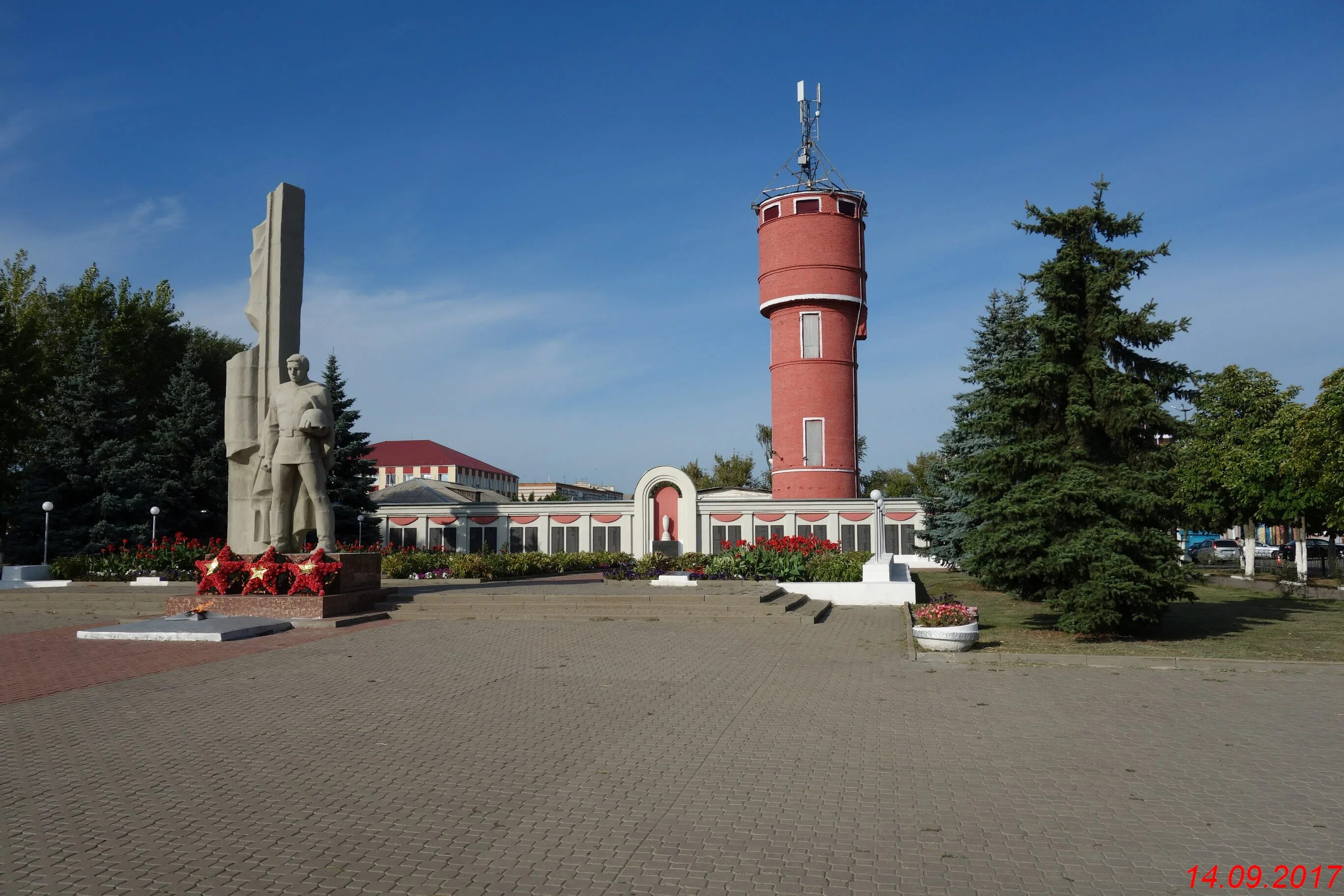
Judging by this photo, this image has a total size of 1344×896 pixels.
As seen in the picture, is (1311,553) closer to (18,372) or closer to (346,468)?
(346,468)

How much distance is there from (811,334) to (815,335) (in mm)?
172

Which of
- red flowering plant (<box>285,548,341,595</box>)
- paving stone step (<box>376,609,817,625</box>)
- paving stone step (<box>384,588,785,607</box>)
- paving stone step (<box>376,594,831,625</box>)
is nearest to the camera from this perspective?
red flowering plant (<box>285,548,341,595</box>)

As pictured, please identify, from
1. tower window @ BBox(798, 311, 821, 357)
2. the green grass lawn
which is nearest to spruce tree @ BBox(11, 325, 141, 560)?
tower window @ BBox(798, 311, 821, 357)

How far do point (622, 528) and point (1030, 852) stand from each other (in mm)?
33395

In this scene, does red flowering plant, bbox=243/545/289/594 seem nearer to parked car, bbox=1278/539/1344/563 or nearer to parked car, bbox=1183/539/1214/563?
parked car, bbox=1278/539/1344/563

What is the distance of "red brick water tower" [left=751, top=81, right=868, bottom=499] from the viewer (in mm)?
38875

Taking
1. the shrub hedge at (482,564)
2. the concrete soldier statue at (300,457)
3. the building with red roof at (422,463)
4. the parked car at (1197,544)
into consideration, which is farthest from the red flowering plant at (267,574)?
the building with red roof at (422,463)

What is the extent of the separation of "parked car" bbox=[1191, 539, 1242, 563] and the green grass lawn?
25.9m

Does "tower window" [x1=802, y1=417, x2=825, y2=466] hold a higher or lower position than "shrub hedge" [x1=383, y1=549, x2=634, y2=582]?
higher

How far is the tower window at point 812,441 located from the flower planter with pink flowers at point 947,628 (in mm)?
25820

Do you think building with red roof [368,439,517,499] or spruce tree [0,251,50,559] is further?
building with red roof [368,439,517,499]

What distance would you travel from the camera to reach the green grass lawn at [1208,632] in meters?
12.2

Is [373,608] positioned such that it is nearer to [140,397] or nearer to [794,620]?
[794,620]

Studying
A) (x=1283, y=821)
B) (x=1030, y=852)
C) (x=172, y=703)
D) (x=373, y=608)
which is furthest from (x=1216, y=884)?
(x=373, y=608)
